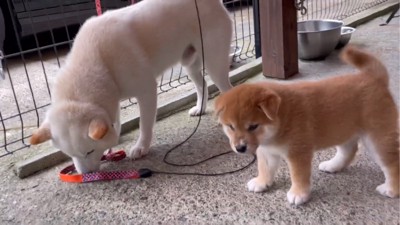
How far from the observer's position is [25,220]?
5.89ft

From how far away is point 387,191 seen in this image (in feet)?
5.37

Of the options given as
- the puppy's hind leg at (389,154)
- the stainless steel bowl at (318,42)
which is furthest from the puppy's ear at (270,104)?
the stainless steel bowl at (318,42)

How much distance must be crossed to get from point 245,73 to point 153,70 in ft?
3.92

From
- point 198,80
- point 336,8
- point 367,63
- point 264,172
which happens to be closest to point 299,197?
point 264,172

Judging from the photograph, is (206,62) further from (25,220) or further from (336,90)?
(25,220)

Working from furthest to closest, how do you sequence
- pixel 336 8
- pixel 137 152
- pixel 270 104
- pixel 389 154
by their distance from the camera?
1. pixel 336 8
2. pixel 137 152
3. pixel 389 154
4. pixel 270 104

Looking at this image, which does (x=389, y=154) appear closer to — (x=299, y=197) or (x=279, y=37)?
(x=299, y=197)

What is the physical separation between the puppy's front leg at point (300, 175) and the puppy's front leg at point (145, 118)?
0.84 meters

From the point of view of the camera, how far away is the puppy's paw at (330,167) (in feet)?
6.07

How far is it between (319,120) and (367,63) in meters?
0.28

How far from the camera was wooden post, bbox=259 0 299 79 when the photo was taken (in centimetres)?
302

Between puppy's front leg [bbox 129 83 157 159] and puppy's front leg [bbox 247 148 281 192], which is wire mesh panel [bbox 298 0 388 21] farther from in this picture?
puppy's front leg [bbox 247 148 281 192]

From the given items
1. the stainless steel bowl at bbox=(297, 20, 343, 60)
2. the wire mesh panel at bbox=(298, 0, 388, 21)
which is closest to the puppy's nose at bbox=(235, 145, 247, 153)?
the stainless steel bowl at bbox=(297, 20, 343, 60)

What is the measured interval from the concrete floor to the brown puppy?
10cm
